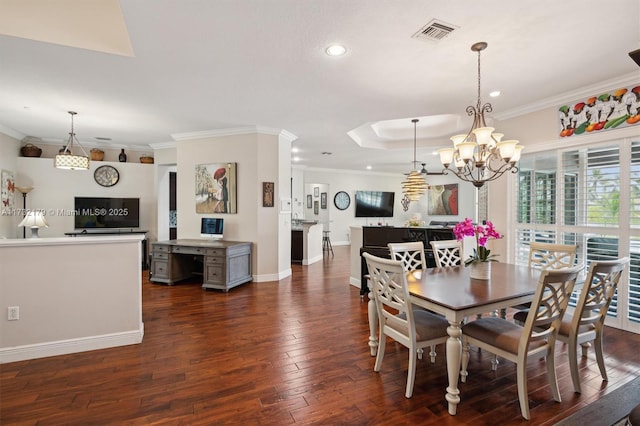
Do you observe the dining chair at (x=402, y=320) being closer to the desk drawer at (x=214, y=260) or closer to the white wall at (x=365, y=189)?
the desk drawer at (x=214, y=260)

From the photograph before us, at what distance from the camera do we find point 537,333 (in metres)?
2.07

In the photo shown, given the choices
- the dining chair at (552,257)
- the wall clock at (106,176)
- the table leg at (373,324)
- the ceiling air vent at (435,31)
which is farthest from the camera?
the wall clock at (106,176)

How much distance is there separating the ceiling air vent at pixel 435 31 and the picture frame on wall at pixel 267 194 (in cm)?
358

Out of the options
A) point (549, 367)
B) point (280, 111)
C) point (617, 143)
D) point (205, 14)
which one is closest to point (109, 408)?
point (205, 14)

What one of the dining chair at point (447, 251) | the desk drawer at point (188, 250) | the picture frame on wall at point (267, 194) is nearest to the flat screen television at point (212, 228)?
the desk drawer at point (188, 250)

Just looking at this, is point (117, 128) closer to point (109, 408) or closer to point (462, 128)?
point (109, 408)

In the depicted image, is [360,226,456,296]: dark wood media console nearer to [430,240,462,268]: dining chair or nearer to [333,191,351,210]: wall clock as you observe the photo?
[430,240,462,268]: dining chair

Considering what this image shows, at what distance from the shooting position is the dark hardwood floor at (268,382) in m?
1.99

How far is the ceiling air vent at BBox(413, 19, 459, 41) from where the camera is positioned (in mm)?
2379

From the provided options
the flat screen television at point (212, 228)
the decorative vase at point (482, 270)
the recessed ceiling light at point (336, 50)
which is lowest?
the decorative vase at point (482, 270)

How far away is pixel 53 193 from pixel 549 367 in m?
8.20

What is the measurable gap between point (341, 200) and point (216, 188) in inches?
228

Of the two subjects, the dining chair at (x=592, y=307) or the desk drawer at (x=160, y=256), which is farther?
the desk drawer at (x=160, y=256)

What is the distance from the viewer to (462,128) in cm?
567
